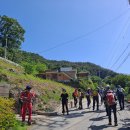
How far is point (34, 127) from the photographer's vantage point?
1570cm

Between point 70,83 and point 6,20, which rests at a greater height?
point 6,20

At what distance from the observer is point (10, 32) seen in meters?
76.5

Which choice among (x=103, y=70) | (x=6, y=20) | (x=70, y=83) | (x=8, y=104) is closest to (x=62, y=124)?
(x=8, y=104)

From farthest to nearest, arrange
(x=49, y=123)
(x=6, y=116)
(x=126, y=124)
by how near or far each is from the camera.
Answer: (x=49, y=123), (x=126, y=124), (x=6, y=116)

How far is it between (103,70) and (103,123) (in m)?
164

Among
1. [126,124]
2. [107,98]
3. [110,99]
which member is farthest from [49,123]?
[126,124]

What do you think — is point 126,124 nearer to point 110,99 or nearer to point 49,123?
point 110,99

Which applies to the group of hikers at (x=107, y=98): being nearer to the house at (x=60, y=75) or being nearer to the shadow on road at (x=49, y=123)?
the shadow on road at (x=49, y=123)

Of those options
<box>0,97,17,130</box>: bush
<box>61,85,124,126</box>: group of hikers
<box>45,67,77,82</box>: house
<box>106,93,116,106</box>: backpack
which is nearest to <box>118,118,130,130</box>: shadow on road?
<box>61,85,124,126</box>: group of hikers

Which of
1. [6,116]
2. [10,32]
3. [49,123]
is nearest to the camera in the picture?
[6,116]

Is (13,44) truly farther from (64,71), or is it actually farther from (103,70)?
(103,70)

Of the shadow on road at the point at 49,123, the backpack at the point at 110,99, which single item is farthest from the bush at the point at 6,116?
the backpack at the point at 110,99

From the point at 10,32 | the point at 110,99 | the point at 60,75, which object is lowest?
the point at 110,99

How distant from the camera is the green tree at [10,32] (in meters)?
75.3
